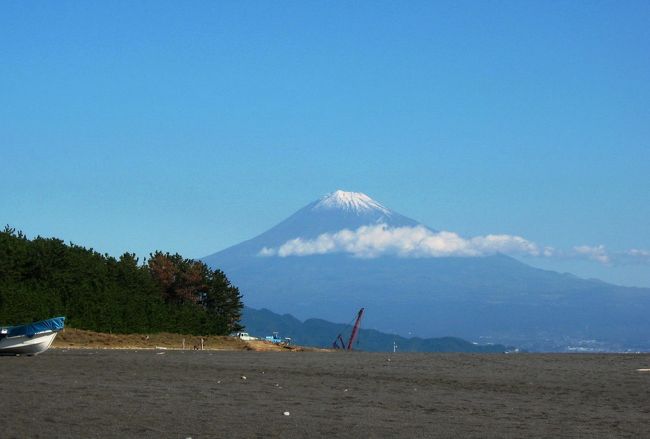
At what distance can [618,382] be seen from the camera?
46.2m

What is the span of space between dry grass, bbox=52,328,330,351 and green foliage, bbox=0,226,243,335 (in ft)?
8.05

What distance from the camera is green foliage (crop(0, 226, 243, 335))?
9150cm

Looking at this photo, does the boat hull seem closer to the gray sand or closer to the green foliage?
the gray sand

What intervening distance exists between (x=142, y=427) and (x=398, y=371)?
30.3 metres

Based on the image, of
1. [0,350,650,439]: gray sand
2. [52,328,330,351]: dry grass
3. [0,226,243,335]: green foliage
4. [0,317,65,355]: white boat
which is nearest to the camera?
[0,350,650,439]: gray sand

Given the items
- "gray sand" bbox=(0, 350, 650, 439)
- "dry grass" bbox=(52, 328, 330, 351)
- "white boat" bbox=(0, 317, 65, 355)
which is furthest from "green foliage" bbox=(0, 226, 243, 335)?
"gray sand" bbox=(0, 350, 650, 439)

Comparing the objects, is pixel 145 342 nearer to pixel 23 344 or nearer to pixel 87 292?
pixel 87 292

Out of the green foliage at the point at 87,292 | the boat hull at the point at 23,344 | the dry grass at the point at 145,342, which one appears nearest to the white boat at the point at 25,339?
the boat hull at the point at 23,344

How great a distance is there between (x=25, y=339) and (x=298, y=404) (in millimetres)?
31132

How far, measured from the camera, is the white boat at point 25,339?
188ft

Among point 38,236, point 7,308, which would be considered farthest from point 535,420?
point 38,236

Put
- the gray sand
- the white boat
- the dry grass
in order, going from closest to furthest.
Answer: the gray sand, the white boat, the dry grass

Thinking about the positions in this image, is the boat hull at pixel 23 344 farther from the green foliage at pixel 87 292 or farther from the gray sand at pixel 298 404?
the green foliage at pixel 87 292

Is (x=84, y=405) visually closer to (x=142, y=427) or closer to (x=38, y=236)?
(x=142, y=427)
